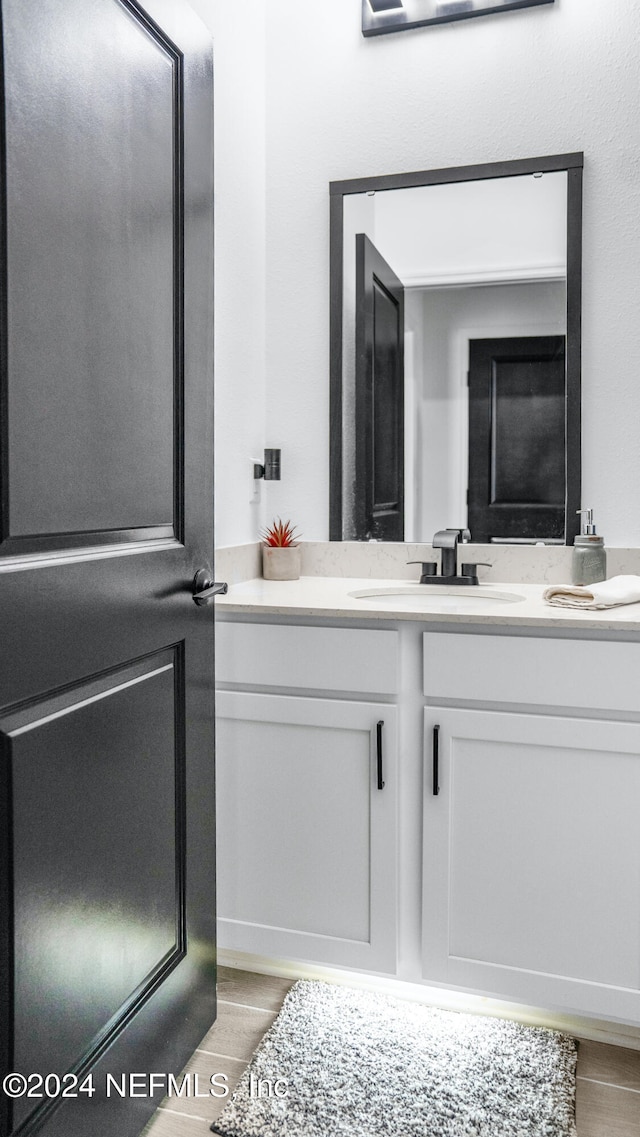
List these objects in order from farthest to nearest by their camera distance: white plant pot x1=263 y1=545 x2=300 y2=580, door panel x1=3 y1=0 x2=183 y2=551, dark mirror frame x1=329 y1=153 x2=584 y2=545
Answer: white plant pot x1=263 y1=545 x2=300 y2=580 → dark mirror frame x1=329 y1=153 x2=584 y2=545 → door panel x1=3 y1=0 x2=183 y2=551

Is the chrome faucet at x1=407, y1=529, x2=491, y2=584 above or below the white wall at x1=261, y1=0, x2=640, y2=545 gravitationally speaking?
below

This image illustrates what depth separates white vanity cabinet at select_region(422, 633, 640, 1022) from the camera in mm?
1554

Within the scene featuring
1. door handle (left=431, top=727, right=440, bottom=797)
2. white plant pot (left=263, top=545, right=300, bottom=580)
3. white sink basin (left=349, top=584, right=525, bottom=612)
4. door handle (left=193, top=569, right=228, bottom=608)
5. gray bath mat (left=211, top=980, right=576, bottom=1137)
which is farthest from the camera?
white plant pot (left=263, top=545, right=300, bottom=580)

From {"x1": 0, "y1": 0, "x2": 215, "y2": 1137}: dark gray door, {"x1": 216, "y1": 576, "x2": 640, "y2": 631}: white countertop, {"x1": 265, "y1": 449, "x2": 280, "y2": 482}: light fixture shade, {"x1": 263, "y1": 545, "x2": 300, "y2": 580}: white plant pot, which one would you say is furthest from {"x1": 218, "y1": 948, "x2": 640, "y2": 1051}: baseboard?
{"x1": 265, "y1": 449, "x2": 280, "y2": 482}: light fixture shade

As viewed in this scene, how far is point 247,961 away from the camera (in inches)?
74.0

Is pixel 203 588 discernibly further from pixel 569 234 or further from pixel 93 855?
pixel 569 234

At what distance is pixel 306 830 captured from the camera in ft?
5.73

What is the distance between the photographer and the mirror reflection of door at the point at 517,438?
212 cm

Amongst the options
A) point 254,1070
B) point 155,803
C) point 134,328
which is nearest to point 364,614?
point 155,803

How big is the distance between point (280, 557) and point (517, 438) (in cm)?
70

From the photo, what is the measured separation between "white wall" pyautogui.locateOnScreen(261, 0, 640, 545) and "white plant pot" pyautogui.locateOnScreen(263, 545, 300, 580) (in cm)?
12

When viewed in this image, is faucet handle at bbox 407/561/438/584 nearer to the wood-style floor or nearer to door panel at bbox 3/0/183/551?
door panel at bbox 3/0/183/551

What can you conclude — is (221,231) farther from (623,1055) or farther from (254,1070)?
(623,1055)

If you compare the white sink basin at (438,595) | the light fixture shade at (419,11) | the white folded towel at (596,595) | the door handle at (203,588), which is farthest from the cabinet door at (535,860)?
the light fixture shade at (419,11)
